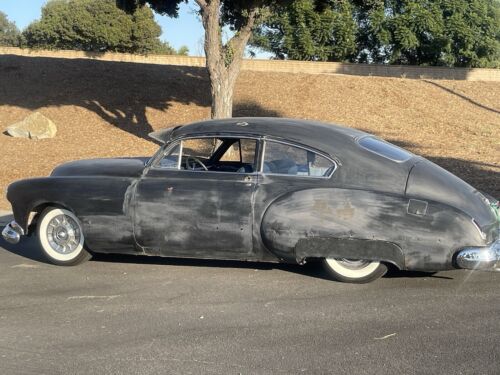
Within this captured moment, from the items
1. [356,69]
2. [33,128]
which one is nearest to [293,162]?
[33,128]

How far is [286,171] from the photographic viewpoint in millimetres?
6820

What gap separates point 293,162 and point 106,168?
2103 millimetres

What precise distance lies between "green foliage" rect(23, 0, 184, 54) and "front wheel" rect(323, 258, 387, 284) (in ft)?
150

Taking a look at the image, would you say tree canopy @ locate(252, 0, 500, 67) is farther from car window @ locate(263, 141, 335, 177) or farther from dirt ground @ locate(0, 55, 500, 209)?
car window @ locate(263, 141, 335, 177)

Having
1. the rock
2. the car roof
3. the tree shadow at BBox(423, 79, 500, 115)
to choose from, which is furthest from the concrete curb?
the tree shadow at BBox(423, 79, 500, 115)

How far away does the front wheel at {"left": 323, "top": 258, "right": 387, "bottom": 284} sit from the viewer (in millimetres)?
6586

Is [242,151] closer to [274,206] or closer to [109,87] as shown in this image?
[274,206]

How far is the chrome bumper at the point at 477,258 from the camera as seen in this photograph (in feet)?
20.0

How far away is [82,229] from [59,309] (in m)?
1.29

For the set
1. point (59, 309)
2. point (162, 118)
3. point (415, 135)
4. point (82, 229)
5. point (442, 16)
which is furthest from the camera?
point (442, 16)

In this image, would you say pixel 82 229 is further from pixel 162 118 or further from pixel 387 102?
pixel 387 102

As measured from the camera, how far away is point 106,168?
744 cm

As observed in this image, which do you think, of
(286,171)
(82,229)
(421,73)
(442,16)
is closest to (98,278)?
(82,229)

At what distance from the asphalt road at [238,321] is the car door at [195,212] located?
364 millimetres
